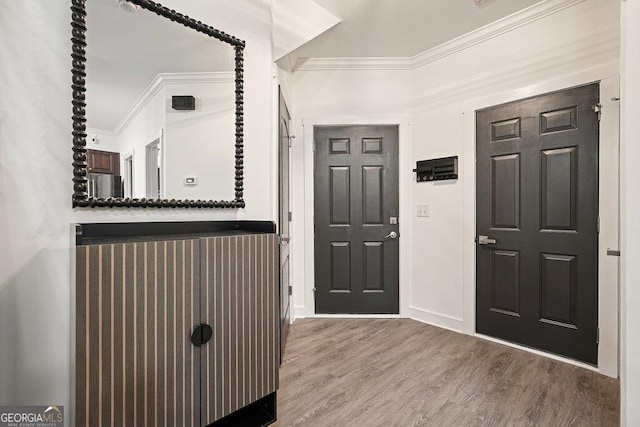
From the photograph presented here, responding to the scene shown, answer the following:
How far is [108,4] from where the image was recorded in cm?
131

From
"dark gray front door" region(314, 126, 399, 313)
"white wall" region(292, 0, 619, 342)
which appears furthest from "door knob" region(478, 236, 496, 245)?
"dark gray front door" region(314, 126, 399, 313)

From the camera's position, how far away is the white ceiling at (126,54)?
1.28 metres

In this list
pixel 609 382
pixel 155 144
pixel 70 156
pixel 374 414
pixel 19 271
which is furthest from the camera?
pixel 609 382

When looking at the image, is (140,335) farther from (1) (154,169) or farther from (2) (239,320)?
(1) (154,169)

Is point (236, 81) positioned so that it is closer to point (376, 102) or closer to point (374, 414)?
point (376, 102)

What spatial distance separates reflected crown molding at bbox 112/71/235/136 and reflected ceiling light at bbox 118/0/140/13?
0.27 m

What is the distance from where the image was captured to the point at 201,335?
1.30 metres

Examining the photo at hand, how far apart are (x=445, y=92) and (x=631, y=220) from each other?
2062mm

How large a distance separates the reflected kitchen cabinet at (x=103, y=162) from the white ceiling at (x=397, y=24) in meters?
1.88

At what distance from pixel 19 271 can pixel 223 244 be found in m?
0.71

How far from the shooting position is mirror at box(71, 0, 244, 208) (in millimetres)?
1268

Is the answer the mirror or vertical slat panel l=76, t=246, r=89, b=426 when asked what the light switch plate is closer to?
the mirror

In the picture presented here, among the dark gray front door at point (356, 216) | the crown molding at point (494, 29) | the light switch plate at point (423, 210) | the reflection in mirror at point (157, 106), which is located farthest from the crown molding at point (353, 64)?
the reflection in mirror at point (157, 106)

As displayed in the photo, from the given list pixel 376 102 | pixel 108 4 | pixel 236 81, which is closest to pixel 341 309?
pixel 376 102
